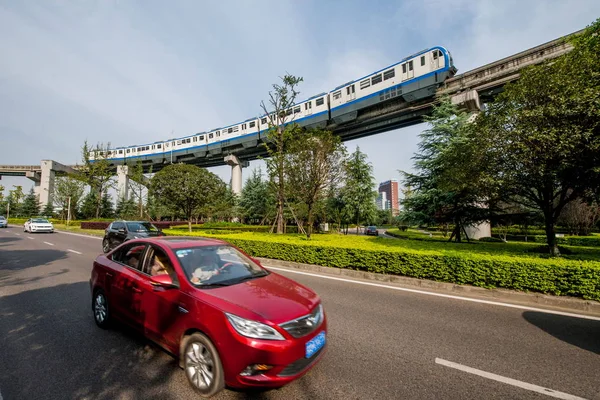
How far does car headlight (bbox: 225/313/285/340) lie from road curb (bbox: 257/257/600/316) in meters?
5.60

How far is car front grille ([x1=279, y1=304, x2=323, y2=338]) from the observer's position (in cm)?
245

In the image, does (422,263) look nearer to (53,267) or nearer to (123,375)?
(123,375)

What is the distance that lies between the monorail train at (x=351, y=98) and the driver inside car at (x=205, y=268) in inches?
669

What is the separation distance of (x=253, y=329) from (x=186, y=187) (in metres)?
19.6

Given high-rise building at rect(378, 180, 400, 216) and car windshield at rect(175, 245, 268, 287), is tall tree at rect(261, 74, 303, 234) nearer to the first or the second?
car windshield at rect(175, 245, 268, 287)

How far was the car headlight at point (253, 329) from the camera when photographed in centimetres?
233

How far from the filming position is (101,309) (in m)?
4.02

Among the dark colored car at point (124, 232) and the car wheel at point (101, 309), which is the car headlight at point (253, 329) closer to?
the car wheel at point (101, 309)

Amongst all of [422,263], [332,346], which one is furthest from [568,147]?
[332,346]

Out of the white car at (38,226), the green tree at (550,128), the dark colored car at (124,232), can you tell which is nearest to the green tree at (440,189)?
the green tree at (550,128)

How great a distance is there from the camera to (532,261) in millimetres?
5805

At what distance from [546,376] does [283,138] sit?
15936 millimetres

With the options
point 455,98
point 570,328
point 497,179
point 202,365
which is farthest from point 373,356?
point 455,98

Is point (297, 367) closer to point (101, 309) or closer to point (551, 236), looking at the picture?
point (101, 309)
